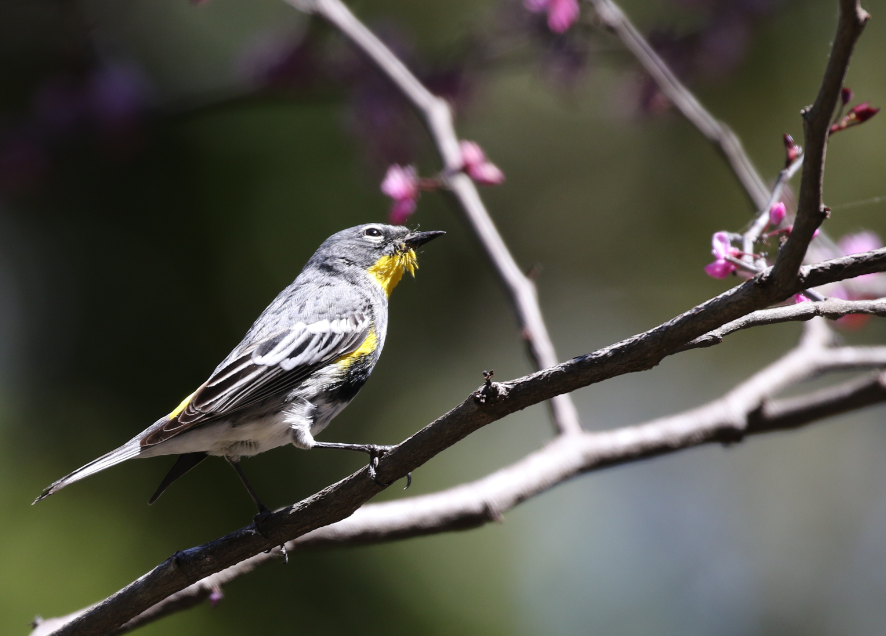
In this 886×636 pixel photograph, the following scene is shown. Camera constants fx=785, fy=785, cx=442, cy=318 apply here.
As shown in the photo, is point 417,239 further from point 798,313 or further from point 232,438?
point 798,313

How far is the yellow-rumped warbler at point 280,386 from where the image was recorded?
2.40 m

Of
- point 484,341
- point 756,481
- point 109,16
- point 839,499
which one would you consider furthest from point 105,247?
point 839,499

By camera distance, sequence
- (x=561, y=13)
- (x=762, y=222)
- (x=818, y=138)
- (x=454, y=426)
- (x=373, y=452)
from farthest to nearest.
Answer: (x=561, y=13), (x=373, y=452), (x=762, y=222), (x=454, y=426), (x=818, y=138)

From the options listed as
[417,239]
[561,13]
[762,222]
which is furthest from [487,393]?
[561,13]

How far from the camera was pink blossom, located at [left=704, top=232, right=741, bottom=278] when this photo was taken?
72.9 inches

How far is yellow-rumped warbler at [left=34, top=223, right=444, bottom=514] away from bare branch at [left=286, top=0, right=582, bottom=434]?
50 cm

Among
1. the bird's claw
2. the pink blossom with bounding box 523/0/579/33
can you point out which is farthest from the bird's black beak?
the bird's claw

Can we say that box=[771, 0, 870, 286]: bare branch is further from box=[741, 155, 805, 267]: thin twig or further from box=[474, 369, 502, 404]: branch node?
box=[474, 369, 502, 404]: branch node

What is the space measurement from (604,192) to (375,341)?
5.33 metres

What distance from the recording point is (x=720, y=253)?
1821 mm

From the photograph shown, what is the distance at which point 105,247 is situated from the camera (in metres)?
5.87

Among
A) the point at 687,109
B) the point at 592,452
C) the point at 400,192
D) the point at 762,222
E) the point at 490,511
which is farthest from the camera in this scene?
the point at 687,109

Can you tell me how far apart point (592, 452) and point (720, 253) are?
106cm

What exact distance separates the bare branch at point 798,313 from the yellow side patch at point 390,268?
185 cm
